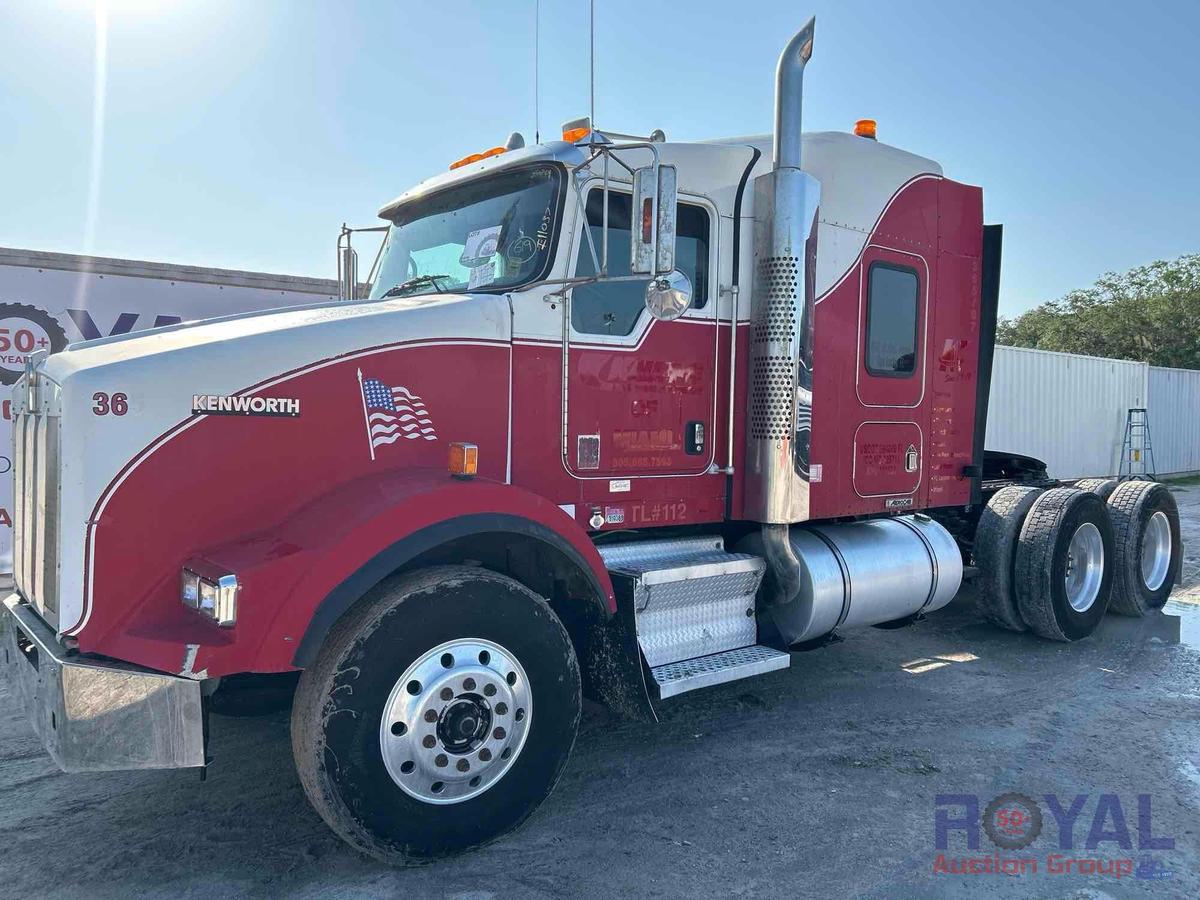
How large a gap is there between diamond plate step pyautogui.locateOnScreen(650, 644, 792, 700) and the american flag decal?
1.60 meters

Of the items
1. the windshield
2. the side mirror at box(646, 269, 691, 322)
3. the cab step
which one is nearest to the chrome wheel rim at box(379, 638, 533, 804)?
the cab step

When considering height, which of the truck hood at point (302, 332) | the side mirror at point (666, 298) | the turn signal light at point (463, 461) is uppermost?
the side mirror at point (666, 298)

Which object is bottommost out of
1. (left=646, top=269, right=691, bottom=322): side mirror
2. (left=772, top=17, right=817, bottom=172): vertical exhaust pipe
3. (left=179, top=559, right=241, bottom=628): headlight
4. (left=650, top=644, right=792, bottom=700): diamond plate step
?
(left=650, top=644, right=792, bottom=700): diamond plate step

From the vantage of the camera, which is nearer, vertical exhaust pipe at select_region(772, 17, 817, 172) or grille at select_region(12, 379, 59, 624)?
grille at select_region(12, 379, 59, 624)

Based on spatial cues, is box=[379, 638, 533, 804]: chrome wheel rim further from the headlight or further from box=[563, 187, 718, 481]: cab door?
box=[563, 187, 718, 481]: cab door

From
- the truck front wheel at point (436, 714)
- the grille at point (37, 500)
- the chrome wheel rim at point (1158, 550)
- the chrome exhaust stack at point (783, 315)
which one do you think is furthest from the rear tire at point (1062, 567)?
the grille at point (37, 500)

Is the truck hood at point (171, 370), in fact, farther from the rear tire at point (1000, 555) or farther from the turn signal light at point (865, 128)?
the rear tire at point (1000, 555)

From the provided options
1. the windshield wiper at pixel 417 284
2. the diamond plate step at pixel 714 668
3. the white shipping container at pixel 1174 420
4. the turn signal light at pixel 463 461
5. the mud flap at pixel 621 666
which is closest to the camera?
the turn signal light at pixel 463 461

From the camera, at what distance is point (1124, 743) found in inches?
185

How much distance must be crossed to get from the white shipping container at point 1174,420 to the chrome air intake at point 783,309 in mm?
21908

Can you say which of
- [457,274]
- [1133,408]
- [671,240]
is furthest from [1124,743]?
[1133,408]

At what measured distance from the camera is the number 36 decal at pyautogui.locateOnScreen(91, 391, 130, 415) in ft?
10.1

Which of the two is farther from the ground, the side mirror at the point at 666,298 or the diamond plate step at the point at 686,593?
the side mirror at the point at 666,298

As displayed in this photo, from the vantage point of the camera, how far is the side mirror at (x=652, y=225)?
370 centimetres
